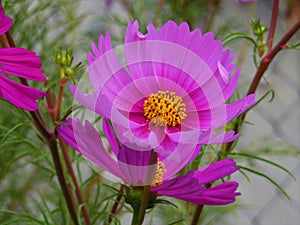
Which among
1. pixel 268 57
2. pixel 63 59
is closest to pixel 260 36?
pixel 268 57

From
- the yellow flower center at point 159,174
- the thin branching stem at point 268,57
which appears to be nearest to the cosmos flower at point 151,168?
the yellow flower center at point 159,174

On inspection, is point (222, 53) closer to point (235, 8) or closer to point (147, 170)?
point (147, 170)

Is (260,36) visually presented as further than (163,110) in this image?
Yes

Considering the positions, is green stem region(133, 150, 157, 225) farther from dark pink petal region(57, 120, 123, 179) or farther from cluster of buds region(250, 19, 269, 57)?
cluster of buds region(250, 19, 269, 57)

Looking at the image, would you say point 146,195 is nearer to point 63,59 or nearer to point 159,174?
point 159,174

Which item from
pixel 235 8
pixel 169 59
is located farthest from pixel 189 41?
pixel 235 8

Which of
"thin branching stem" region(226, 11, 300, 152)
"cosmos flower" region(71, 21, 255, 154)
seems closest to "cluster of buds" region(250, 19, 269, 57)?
"thin branching stem" region(226, 11, 300, 152)
